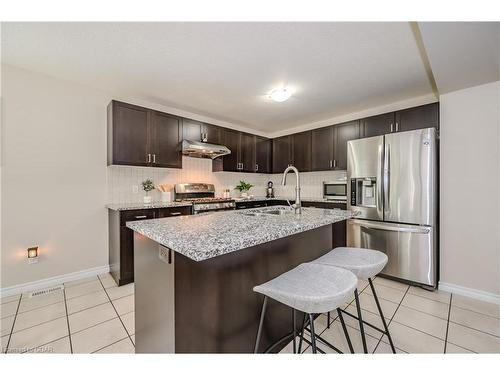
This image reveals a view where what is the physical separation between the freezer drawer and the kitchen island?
173cm

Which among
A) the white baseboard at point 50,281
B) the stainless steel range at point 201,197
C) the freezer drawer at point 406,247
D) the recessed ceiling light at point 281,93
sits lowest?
the white baseboard at point 50,281

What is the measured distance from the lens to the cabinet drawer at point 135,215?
2.57 m

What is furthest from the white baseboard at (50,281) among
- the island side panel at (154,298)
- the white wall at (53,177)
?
the island side panel at (154,298)

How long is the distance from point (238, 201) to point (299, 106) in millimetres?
1836

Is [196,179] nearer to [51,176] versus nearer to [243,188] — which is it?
[243,188]

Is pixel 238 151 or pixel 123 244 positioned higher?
pixel 238 151

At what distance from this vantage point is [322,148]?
3.93 meters

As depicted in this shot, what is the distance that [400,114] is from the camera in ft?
9.87

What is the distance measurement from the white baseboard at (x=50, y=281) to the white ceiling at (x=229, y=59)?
7.69 feet

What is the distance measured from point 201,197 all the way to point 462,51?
3.51 m

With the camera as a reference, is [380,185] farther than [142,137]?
No

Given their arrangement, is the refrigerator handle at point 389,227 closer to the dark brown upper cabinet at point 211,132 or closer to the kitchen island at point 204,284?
the kitchen island at point 204,284

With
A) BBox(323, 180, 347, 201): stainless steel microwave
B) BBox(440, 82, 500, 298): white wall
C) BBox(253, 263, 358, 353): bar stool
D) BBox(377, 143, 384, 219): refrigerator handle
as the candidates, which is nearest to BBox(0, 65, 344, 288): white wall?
BBox(253, 263, 358, 353): bar stool

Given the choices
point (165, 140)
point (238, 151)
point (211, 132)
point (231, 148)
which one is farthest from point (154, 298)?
point (238, 151)
